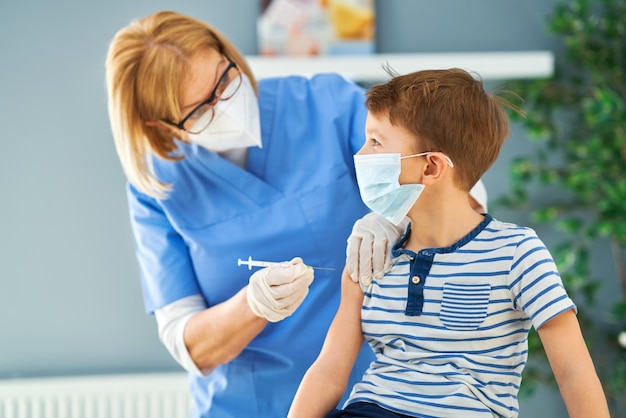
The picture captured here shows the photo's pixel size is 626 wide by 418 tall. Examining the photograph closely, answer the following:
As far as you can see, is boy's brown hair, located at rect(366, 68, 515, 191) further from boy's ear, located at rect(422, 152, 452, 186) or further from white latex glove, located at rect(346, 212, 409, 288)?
white latex glove, located at rect(346, 212, 409, 288)

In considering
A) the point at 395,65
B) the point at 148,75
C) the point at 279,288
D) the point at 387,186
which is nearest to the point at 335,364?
the point at 279,288

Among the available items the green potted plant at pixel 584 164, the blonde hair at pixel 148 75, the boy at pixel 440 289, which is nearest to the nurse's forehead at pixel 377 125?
the boy at pixel 440 289

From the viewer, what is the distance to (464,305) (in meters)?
1.12

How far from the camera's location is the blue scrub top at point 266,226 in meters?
1.61

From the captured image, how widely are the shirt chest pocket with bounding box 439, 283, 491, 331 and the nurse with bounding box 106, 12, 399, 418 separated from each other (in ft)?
1.55

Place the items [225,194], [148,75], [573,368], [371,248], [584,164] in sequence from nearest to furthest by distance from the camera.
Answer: [573,368], [371,248], [148,75], [225,194], [584,164]

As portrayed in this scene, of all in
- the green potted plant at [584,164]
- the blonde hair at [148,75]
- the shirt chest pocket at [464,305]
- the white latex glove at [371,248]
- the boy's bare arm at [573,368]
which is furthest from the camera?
the green potted plant at [584,164]

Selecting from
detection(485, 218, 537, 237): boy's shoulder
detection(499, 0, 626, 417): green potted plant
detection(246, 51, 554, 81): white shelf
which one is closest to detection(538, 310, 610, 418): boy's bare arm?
detection(485, 218, 537, 237): boy's shoulder

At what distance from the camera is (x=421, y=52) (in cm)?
296

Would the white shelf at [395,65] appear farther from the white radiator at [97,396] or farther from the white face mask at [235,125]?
the white radiator at [97,396]

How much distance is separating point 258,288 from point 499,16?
6.70 feet

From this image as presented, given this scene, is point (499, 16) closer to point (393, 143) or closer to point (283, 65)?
point (283, 65)

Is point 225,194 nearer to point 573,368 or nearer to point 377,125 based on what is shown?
point 377,125

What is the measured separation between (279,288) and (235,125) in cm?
Answer: 43
